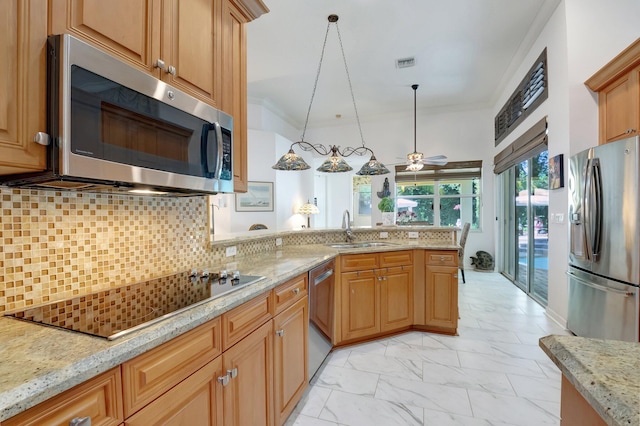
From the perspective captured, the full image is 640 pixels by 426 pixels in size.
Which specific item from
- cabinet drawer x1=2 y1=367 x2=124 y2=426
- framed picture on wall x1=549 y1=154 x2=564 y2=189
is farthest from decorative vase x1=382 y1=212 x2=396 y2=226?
cabinet drawer x1=2 y1=367 x2=124 y2=426

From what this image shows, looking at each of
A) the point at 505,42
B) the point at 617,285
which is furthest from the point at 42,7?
the point at 505,42

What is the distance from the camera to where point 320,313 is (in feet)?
7.37

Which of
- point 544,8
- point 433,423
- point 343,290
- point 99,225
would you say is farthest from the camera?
point 544,8

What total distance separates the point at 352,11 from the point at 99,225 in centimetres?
327

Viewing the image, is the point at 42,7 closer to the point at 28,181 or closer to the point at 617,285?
the point at 28,181

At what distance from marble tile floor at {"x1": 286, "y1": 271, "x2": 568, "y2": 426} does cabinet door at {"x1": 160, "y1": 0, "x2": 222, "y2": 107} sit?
1.98 metres

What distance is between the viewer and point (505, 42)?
3.88m

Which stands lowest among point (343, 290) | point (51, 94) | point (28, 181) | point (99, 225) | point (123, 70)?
point (343, 290)

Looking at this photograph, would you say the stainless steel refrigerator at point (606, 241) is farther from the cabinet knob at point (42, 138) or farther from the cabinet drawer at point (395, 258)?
the cabinet knob at point (42, 138)

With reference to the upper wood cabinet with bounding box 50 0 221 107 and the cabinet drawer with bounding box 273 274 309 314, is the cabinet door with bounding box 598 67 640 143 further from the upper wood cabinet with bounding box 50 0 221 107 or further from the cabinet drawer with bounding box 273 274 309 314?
the upper wood cabinet with bounding box 50 0 221 107

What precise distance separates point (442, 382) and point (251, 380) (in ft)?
5.18

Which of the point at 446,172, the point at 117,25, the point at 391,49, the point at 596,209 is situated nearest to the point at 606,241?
the point at 596,209

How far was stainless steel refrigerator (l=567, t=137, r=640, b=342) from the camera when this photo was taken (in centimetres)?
218

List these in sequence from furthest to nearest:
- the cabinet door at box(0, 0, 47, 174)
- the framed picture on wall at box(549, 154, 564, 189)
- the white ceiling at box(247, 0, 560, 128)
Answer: the white ceiling at box(247, 0, 560, 128)
the framed picture on wall at box(549, 154, 564, 189)
the cabinet door at box(0, 0, 47, 174)
